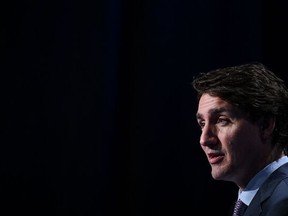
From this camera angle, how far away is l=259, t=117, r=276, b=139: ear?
1135 millimetres

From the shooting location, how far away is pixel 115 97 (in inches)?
69.7

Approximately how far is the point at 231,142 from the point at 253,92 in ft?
0.51

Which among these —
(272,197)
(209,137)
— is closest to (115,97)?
(209,137)

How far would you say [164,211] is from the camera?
5.61ft

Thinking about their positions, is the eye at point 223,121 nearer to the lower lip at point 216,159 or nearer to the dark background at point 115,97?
the lower lip at point 216,159

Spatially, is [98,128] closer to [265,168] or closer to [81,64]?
[81,64]

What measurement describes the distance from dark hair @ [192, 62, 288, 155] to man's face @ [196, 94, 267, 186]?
26 mm

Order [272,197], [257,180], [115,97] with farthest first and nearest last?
[115,97] < [257,180] < [272,197]

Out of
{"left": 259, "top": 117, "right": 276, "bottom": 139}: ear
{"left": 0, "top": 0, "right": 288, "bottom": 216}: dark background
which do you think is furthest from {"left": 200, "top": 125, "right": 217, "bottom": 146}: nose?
{"left": 0, "top": 0, "right": 288, "bottom": 216}: dark background

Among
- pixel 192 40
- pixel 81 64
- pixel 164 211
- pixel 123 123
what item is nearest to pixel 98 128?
pixel 123 123

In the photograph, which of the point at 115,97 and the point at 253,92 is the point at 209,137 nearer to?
Answer: the point at 253,92

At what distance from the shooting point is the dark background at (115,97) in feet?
5.63

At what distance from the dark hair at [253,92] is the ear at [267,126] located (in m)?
0.01

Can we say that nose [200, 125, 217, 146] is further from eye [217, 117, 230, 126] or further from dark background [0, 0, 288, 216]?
dark background [0, 0, 288, 216]
